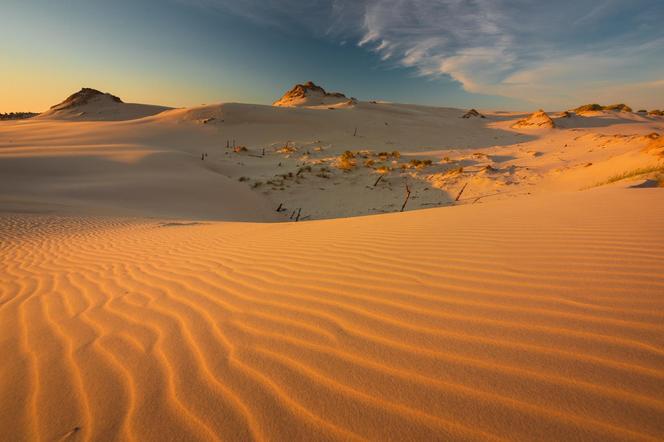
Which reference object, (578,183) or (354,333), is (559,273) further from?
(578,183)

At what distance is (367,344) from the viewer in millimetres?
1649

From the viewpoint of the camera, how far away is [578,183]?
9.72 metres

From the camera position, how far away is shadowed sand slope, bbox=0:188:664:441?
1.20 m

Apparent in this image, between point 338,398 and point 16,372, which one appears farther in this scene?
point 16,372

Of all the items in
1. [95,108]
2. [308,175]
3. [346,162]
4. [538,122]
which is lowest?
[308,175]

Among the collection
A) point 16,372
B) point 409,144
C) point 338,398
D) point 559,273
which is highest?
point 409,144

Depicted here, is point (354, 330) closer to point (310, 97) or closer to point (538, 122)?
point (538, 122)

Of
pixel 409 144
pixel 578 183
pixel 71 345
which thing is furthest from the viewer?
pixel 409 144

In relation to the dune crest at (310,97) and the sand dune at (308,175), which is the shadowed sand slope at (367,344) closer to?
the sand dune at (308,175)

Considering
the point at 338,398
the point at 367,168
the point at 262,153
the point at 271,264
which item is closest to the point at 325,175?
the point at 367,168

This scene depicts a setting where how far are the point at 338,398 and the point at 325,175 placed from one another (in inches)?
507

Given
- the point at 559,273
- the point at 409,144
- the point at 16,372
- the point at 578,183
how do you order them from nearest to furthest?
the point at 16,372, the point at 559,273, the point at 578,183, the point at 409,144

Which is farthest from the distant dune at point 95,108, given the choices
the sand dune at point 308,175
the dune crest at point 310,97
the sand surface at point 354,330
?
the sand surface at point 354,330

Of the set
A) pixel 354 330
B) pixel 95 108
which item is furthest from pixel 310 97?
pixel 354 330
